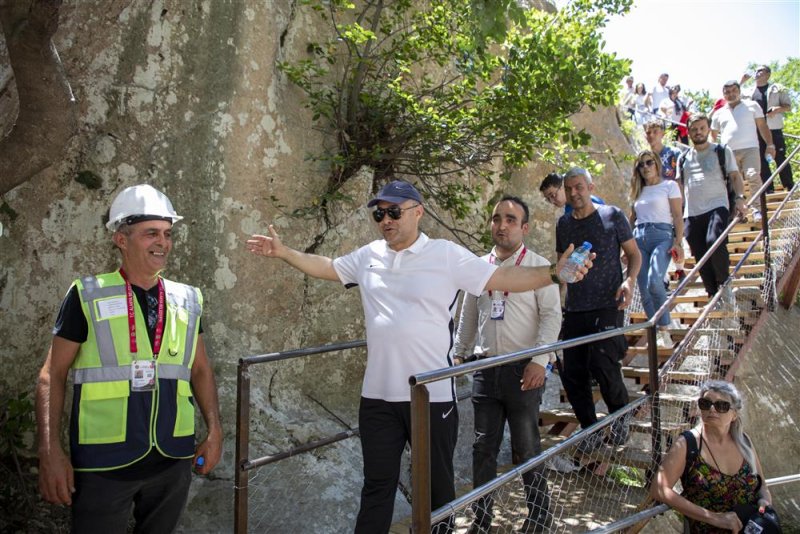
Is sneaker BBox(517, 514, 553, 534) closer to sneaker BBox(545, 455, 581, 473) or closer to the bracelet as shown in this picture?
sneaker BBox(545, 455, 581, 473)

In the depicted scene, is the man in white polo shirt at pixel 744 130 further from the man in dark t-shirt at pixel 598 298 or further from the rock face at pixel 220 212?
the rock face at pixel 220 212

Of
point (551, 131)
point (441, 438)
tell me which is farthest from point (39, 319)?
point (551, 131)

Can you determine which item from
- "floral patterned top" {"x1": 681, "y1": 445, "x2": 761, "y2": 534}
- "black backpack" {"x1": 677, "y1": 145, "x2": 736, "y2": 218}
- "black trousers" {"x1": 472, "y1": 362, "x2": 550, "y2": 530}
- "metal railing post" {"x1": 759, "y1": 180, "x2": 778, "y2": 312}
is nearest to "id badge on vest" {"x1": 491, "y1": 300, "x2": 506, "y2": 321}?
"black trousers" {"x1": 472, "y1": 362, "x2": 550, "y2": 530}

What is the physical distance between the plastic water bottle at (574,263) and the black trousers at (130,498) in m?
1.81

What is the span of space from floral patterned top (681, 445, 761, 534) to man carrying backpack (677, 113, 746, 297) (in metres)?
2.57

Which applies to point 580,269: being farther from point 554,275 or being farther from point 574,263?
point 554,275

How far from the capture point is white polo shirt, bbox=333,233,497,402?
9.99 ft

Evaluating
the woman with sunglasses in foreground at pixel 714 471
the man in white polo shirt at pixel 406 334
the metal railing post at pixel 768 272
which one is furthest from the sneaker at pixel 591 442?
the metal railing post at pixel 768 272

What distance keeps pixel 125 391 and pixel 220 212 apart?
2569 millimetres

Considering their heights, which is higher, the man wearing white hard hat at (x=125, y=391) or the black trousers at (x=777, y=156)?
the black trousers at (x=777, y=156)

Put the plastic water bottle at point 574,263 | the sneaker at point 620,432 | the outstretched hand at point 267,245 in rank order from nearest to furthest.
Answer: the plastic water bottle at point 574,263, the outstretched hand at point 267,245, the sneaker at point 620,432

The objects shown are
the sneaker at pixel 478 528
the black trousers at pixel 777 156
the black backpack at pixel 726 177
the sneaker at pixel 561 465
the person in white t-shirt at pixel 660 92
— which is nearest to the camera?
the sneaker at pixel 478 528

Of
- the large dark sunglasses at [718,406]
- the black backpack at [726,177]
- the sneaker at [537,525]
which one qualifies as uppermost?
the black backpack at [726,177]

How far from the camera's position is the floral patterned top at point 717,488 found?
4.02m
